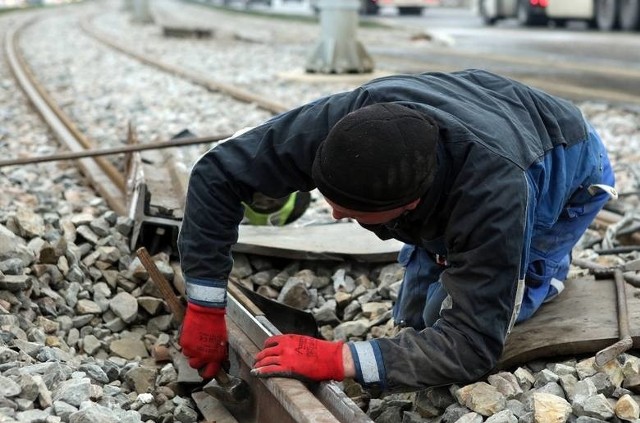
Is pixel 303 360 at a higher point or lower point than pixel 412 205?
lower

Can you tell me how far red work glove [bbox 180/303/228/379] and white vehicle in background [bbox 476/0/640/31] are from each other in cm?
1723

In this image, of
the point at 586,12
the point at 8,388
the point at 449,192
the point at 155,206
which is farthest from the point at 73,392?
the point at 586,12

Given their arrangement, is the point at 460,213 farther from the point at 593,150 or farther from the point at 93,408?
the point at 93,408

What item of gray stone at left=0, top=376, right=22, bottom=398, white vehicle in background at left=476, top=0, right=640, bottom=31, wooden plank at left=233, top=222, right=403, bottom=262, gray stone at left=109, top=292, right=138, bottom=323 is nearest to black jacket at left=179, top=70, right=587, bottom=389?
gray stone at left=0, top=376, right=22, bottom=398

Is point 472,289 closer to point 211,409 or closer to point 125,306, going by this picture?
point 211,409

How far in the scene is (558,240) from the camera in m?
3.27

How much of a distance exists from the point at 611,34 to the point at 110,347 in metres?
17.0

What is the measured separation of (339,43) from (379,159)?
9.98 metres

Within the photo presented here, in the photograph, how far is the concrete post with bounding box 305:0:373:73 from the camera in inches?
473

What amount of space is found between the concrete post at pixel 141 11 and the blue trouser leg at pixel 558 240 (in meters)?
24.3

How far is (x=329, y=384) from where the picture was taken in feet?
9.27

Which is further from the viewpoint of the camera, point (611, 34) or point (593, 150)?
point (611, 34)

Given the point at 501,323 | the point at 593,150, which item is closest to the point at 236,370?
the point at 501,323

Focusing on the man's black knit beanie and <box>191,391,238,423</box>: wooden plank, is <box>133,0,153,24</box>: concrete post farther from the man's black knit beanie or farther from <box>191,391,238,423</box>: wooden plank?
the man's black knit beanie
